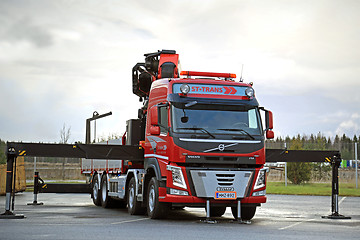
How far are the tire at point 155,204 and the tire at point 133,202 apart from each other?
98cm

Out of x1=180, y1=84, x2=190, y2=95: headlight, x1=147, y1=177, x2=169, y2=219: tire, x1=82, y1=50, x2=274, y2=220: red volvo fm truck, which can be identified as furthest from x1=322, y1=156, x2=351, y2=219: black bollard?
x1=180, y1=84, x2=190, y2=95: headlight

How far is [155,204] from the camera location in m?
14.6

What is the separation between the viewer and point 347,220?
51.1 feet

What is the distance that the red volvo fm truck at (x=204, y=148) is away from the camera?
1393 centimetres

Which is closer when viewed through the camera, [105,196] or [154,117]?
[154,117]

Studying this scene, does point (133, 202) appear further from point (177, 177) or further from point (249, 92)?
point (249, 92)

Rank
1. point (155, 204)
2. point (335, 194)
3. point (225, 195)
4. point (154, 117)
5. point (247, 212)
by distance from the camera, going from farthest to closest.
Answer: point (335, 194) < point (247, 212) < point (155, 204) < point (154, 117) < point (225, 195)

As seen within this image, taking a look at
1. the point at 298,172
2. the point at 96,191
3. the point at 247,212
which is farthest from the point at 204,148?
the point at 298,172

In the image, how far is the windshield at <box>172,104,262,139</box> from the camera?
14141mm

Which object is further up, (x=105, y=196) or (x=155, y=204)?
(x=155, y=204)

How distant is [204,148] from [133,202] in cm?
351

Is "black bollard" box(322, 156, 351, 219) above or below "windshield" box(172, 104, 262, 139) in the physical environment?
below

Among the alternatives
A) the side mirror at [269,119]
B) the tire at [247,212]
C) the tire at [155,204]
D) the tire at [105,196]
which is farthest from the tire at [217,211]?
the tire at [105,196]

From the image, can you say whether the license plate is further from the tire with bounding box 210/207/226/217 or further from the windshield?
the tire with bounding box 210/207/226/217
